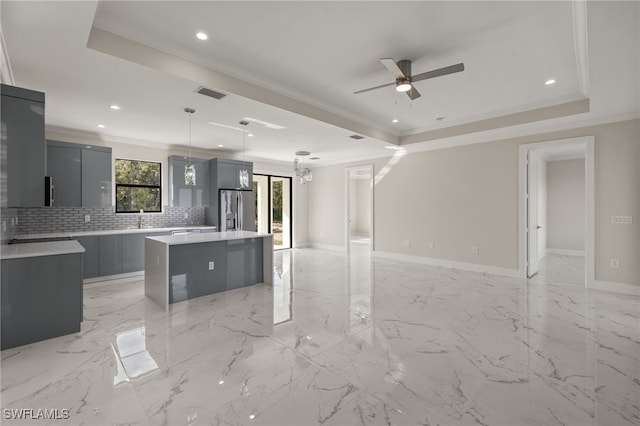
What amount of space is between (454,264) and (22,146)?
668cm

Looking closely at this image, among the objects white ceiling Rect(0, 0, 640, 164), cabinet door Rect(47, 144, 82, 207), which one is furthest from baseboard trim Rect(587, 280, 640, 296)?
cabinet door Rect(47, 144, 82, 207)

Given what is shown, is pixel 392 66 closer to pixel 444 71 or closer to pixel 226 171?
pixel 444 71

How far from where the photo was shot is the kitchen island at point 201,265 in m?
3.88

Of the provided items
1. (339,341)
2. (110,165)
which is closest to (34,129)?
(110,165)

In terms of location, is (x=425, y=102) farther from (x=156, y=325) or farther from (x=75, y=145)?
(x=75, y=145)

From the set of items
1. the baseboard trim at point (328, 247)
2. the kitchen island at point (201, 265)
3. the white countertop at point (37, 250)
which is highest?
the white countertop at point (37, 250)

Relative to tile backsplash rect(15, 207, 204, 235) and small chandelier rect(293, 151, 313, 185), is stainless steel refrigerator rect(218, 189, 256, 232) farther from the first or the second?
small chandelier rect(293, 151, 313, 185)

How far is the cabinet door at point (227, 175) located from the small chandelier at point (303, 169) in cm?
136

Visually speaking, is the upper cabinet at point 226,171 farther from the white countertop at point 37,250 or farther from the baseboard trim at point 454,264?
the baseboard trim at point 454,264

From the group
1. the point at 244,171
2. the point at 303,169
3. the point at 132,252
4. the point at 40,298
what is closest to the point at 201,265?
the point at 244,171

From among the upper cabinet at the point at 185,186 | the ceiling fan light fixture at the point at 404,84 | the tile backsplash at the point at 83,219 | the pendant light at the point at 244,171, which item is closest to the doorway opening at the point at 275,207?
the pendant light at the point at 244,171

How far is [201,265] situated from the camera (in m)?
4.18

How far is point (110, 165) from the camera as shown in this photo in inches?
211

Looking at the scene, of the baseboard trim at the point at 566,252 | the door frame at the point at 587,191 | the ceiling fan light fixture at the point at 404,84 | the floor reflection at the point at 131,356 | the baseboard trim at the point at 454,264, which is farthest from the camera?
the baseboard trim at the point at 566,252
